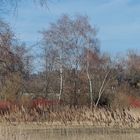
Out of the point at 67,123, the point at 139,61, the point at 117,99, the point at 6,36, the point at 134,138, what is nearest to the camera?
the point at 6,36

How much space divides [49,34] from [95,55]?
6.90 m

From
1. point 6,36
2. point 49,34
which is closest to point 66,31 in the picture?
point 49,34

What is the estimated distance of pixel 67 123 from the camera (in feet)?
88.2

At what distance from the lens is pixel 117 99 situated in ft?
189

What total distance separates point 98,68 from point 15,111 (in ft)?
134

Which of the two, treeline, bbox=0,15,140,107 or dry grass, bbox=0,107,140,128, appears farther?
treeline, bbox=0,15,140,107

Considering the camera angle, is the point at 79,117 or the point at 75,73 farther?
the point at 75,73

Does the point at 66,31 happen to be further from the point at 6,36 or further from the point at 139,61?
the point at 6,36

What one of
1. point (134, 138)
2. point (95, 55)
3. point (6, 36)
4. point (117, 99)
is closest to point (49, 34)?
point (95, 55)

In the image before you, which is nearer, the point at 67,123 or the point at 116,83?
the point at 67,123

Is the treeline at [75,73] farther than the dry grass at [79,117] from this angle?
Yes

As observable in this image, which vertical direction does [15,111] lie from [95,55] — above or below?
below

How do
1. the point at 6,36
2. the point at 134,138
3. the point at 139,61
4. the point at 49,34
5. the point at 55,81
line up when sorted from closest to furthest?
the point at 6,36, the point at 134,138, the point at 49,34, the point at 55,81, the point at 139,61

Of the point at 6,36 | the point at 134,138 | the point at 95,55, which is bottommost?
the point at 134,138
